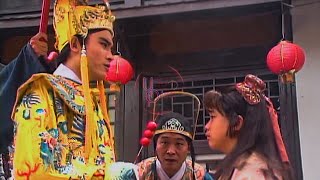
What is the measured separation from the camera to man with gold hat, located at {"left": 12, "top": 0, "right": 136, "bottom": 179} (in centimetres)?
252

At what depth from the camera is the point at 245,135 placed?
2.74m

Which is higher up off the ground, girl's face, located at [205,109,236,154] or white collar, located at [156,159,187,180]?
girl's face, located at [205,109,236,154]

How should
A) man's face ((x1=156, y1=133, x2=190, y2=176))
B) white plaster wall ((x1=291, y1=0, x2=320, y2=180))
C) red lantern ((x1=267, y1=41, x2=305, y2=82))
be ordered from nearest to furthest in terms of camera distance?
man's face ((x1=156, y1=133, x2=190, y2=176))
red lantern ((x1=267, y1=41, x2=305, y2=82))
white plaster wall ((x1=291, y1=0, x2=320, y2=180))

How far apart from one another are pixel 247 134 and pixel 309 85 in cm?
402

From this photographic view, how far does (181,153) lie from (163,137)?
8.4 inches

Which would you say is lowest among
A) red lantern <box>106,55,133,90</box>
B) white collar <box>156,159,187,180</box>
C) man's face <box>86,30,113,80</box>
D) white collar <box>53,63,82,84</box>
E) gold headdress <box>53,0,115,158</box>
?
white collar <box>156,159,187,180</box>

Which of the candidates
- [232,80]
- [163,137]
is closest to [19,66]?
[163,137]

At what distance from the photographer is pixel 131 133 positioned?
23.2ft

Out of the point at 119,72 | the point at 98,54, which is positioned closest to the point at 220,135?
the point at 98,54

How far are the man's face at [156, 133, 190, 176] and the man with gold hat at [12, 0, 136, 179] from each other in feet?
5.10

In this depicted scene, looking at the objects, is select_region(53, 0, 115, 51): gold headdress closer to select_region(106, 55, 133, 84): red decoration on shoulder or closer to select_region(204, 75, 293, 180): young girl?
select_region(204, 75, 293, 180): young girl

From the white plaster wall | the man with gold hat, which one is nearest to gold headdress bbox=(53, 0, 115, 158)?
the man with gold hat

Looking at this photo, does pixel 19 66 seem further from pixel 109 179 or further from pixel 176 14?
pixel 176 14

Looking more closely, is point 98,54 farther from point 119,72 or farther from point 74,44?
point 119,72
